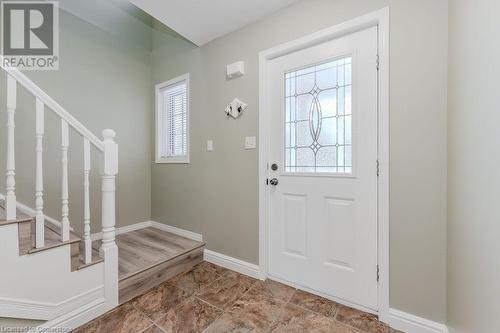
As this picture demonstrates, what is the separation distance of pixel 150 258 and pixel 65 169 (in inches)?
42.6

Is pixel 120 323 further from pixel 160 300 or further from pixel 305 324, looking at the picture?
pixel 305 324

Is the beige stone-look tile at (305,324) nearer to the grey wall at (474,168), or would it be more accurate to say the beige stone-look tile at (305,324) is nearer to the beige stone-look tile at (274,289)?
the beige stone-look tile at (274,289)

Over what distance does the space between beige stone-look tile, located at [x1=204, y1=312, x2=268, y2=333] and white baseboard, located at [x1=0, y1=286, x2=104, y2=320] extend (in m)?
0.83

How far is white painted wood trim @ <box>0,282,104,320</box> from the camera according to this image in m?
1.19

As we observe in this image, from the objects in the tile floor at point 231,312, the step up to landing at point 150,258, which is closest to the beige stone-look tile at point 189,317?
the tile floor at point 231,312

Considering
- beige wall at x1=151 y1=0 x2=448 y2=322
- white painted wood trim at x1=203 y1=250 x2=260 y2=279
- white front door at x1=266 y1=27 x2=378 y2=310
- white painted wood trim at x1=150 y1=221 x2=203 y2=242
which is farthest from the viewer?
white painted wood trim at x1=150 y1=221 x2=203 y2=242

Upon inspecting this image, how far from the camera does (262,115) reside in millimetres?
1971

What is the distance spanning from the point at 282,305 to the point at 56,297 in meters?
1.49

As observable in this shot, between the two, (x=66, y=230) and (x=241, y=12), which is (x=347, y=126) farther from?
(x=66, y=230)

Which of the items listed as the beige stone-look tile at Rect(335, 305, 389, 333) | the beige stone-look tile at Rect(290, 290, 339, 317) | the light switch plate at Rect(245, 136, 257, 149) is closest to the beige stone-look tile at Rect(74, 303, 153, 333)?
the beige stone-look tile at Rect(290, 290, 339, 317)

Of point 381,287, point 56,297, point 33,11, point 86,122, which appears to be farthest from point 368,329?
point 33,11

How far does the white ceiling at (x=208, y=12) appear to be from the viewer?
1.83 m

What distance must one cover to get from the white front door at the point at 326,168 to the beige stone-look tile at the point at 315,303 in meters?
0.07

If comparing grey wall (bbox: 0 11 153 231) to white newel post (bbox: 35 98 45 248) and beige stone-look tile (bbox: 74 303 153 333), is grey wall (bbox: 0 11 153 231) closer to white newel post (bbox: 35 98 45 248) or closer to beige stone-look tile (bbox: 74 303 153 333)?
white newel post (bbox: 35 98 45 248)
